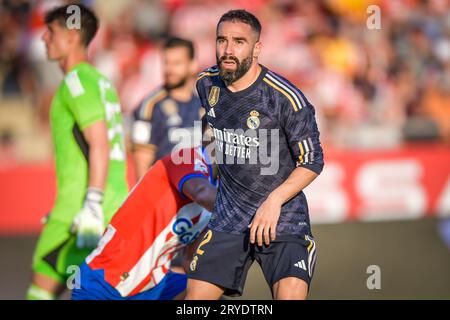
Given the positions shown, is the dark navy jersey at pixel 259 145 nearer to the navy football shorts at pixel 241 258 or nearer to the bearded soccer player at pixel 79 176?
the navy football shorts at pixel 241 258

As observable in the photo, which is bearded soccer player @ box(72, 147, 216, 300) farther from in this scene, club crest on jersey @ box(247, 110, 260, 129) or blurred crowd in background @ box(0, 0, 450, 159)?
blurred crowd in background @ box(0, 0, 450, 159)

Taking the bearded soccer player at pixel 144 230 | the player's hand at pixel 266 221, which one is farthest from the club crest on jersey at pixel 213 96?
the player's hand at pixel 266 221

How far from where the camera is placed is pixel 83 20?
634 centimetres

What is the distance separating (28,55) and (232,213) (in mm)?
8819

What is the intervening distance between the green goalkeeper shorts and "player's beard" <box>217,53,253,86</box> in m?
1.88

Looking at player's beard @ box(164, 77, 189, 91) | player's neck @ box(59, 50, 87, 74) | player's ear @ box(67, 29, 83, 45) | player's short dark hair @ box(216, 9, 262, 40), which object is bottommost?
player's short dark hair @ box(216, 9, 262, 40)

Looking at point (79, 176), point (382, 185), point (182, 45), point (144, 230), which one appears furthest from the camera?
point (382, 185)

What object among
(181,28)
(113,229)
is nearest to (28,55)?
(181,28)

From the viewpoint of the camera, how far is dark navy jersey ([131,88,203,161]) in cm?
786

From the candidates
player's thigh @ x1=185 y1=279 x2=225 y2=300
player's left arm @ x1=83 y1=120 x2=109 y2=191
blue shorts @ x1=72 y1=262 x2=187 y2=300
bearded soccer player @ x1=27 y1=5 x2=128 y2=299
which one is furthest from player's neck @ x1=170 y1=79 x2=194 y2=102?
player's thigh @ x1=185 y1=279 x2=225 y2=300

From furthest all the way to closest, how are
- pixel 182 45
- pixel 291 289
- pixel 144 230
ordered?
pixel 182 45
pixel 144 230
pixel 291 289

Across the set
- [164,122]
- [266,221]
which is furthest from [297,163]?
[164,122]

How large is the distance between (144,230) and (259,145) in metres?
0.96

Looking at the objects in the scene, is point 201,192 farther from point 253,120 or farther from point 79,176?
point 79,176
